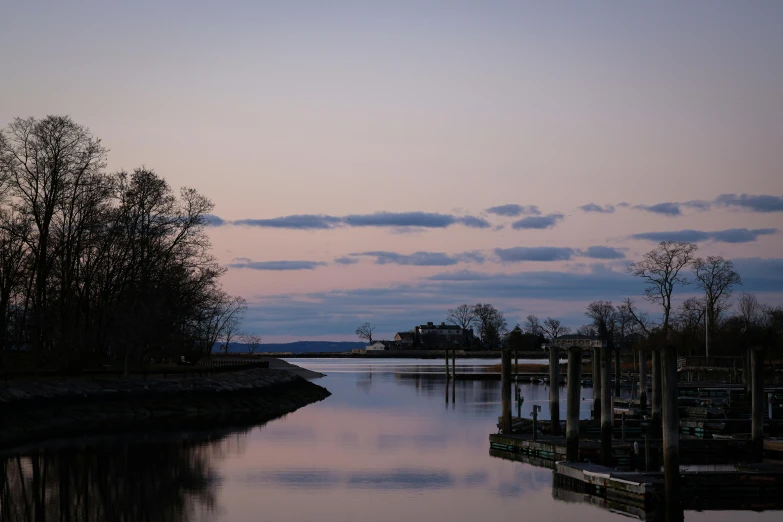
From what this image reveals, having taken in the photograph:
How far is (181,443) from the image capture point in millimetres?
44594

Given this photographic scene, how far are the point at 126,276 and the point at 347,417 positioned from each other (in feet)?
62.1

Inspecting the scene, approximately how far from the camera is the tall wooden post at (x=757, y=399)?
33.0 m

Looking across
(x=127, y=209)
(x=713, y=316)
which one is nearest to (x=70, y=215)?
(x=127, y=209)

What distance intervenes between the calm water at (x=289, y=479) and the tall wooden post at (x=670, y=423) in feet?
4.12

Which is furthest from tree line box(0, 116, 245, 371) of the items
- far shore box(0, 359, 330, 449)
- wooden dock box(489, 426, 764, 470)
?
wooden dock box(489, 426, 764, 470)

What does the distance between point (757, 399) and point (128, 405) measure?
3570cm

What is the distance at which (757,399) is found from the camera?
33.8 metres

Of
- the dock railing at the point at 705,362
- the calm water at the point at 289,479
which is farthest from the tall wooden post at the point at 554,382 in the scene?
the dock railing at the point at 705,362

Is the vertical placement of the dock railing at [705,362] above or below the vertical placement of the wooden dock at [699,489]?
above

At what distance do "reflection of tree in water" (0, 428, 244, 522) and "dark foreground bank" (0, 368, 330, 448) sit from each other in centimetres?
577

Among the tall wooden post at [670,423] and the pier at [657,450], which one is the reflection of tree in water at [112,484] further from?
the tall wooden post at [670,423]

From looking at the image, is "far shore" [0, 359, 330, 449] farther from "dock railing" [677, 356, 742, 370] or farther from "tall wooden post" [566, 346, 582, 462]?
"dock railing" [677, 356, 742, 370]

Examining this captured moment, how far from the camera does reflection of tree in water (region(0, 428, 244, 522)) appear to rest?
27.8m

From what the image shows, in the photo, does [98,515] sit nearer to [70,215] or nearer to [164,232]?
[70,215]
